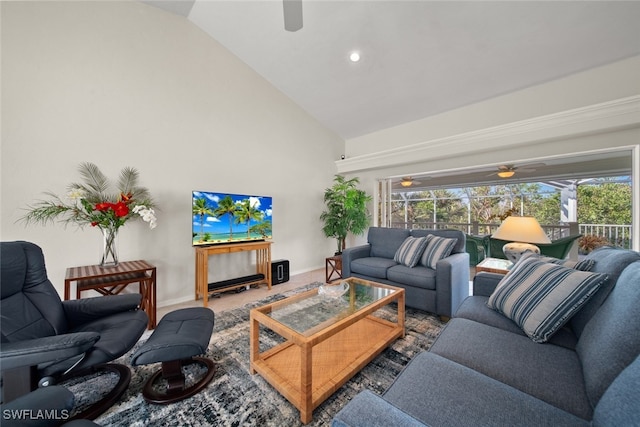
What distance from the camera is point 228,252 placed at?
329cm

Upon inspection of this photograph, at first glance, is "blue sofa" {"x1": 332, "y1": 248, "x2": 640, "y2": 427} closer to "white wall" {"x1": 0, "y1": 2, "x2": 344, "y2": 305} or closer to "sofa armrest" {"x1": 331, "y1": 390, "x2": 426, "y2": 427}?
"sofa armrest" {"x1": 331, "y1": 390, "x2": 426, "y2": 427}

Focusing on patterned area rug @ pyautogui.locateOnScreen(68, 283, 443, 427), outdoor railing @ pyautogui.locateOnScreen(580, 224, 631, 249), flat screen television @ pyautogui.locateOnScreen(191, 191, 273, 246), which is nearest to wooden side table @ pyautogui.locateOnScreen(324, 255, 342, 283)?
flat screen television @ pyautogui.locateOnScreen(191, 191, 273, 246)

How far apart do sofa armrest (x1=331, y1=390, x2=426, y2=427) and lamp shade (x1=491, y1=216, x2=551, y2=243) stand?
230cm

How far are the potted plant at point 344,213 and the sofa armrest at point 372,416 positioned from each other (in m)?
3.87

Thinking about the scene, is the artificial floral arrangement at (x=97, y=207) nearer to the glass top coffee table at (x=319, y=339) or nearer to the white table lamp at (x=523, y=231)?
the glass top coffee table at (x=319, y=339)

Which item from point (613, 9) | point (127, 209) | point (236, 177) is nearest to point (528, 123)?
point (613, 9)

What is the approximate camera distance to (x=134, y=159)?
2762mm

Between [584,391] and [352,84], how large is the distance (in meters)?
3.90

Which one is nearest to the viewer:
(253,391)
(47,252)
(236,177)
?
(253,391)

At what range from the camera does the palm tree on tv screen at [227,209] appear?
3334 millimetres

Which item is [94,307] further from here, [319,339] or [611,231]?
[611,231]

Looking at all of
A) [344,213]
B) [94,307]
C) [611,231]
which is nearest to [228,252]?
[94,307]

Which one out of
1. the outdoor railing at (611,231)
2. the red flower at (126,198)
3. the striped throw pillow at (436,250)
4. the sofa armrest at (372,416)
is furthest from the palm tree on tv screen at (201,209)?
the outdoor railing at (611,231)

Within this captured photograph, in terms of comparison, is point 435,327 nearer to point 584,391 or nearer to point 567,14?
point 584,391
